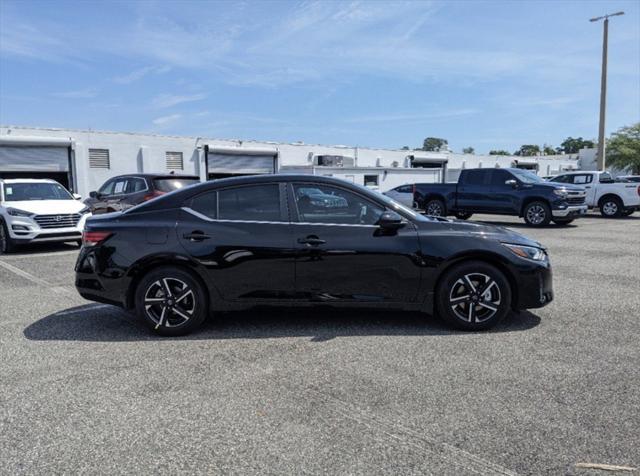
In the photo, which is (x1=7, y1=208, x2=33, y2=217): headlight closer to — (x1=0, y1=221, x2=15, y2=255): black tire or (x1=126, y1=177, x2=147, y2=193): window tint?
(x1=0, y1=221, x2=15, y2=255): black tire

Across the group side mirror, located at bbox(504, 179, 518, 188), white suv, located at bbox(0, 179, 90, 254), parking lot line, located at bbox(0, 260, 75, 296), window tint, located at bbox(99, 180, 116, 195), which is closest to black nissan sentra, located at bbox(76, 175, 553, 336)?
parking lot line, located at bbox(0, 260, 75, 296)

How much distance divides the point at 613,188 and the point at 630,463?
19852mm

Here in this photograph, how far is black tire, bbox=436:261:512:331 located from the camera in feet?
16.2

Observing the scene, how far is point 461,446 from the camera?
290 centimetres

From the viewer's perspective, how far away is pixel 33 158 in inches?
979

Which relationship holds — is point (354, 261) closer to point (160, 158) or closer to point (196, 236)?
point (196, 236)

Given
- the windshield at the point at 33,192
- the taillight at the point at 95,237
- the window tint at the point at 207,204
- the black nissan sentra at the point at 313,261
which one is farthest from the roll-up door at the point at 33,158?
the window tint at the point at 207,204

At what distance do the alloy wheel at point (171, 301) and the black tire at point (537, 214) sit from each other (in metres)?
13.8

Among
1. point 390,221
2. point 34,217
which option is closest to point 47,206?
point 34,217

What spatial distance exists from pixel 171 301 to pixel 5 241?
27.9 feet

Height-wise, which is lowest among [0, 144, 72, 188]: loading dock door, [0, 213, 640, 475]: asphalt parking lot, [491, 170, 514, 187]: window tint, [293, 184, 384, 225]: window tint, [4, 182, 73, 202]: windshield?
[0, 213, 640, 475]: asphalt parking lot

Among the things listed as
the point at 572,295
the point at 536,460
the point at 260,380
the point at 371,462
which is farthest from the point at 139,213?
the point at 572,295

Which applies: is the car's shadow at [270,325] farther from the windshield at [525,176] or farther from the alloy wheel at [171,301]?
the windshield at [525,176]

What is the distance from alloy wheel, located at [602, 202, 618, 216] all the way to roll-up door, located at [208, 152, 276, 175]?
64.4ft
